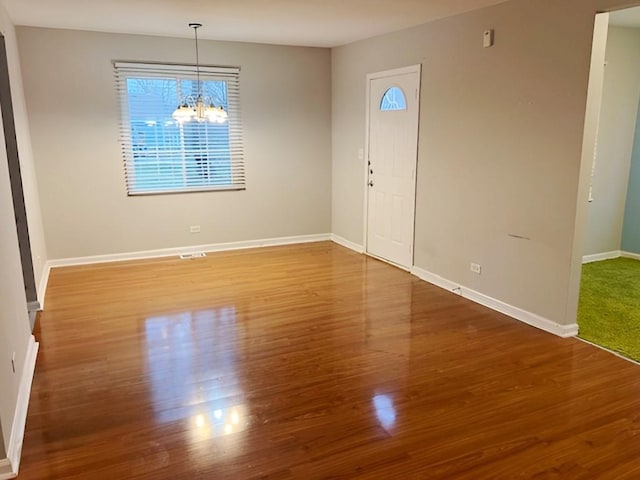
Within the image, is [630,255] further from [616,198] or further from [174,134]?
[174,134]

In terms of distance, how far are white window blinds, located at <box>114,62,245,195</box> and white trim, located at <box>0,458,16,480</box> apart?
402 cm

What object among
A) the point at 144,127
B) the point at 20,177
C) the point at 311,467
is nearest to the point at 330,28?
the point at 144,127

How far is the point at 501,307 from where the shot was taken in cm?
424

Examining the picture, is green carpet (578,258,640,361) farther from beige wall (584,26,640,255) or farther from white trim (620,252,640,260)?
beige wall (584,26,640,255)

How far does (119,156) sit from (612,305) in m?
5.36

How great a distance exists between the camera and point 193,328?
388 centimetres

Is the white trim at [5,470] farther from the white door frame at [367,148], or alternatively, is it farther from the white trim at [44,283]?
the white door frame at [367,148]

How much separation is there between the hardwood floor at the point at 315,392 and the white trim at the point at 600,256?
2.26 metres

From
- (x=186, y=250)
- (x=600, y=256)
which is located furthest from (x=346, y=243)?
(x=600, y=256)

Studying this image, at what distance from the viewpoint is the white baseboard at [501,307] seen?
12.2ft

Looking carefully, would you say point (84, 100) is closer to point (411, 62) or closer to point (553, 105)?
point (411, 62)

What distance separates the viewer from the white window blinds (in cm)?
561

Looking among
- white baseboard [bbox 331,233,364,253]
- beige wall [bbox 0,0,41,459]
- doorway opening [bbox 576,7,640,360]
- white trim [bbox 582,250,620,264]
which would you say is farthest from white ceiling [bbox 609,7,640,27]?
beige wall [bbox 0,0,41,459]

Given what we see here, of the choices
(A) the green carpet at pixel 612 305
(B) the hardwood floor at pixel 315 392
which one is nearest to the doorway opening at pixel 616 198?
(A) the green carpet at pixel 612 305
